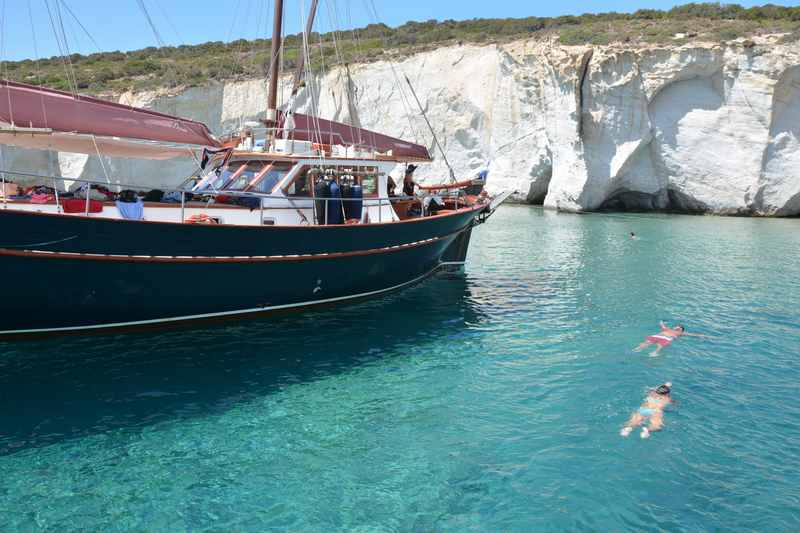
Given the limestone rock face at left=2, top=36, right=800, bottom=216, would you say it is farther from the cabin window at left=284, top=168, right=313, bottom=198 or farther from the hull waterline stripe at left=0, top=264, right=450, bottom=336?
the hull waterline stripe at left=0, top=264, right=450, bottom=336

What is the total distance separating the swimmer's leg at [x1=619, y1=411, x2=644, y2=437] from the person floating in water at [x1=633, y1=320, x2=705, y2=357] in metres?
2.55

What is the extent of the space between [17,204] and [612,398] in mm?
9628

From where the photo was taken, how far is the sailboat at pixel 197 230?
350 inches

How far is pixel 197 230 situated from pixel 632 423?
7.02 metres

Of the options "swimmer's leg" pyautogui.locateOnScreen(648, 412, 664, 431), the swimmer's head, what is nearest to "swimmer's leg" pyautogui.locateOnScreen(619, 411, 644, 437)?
"swimmer's leg" pyautogui.locateOnScreen(648, 412, 664, 431)

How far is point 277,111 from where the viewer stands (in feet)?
46.3

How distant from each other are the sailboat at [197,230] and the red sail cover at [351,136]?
12cm

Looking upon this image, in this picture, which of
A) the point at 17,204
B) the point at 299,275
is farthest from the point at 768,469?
the point at 17,204

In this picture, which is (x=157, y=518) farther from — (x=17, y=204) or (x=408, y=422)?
(x=17, y=204)

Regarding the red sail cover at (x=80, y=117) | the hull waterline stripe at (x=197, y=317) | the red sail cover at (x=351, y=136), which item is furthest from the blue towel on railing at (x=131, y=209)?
the red sail cover at (x=351, y=136)

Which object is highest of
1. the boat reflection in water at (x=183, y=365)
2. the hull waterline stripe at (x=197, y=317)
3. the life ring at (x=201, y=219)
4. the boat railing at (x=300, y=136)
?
the boat railing at (x=300, y=136)

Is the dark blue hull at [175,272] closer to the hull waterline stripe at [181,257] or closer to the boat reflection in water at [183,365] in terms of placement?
the hull waterline stripe at [181,257]

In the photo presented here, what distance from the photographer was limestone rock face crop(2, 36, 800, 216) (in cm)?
3123

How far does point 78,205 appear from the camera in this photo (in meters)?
9.85
